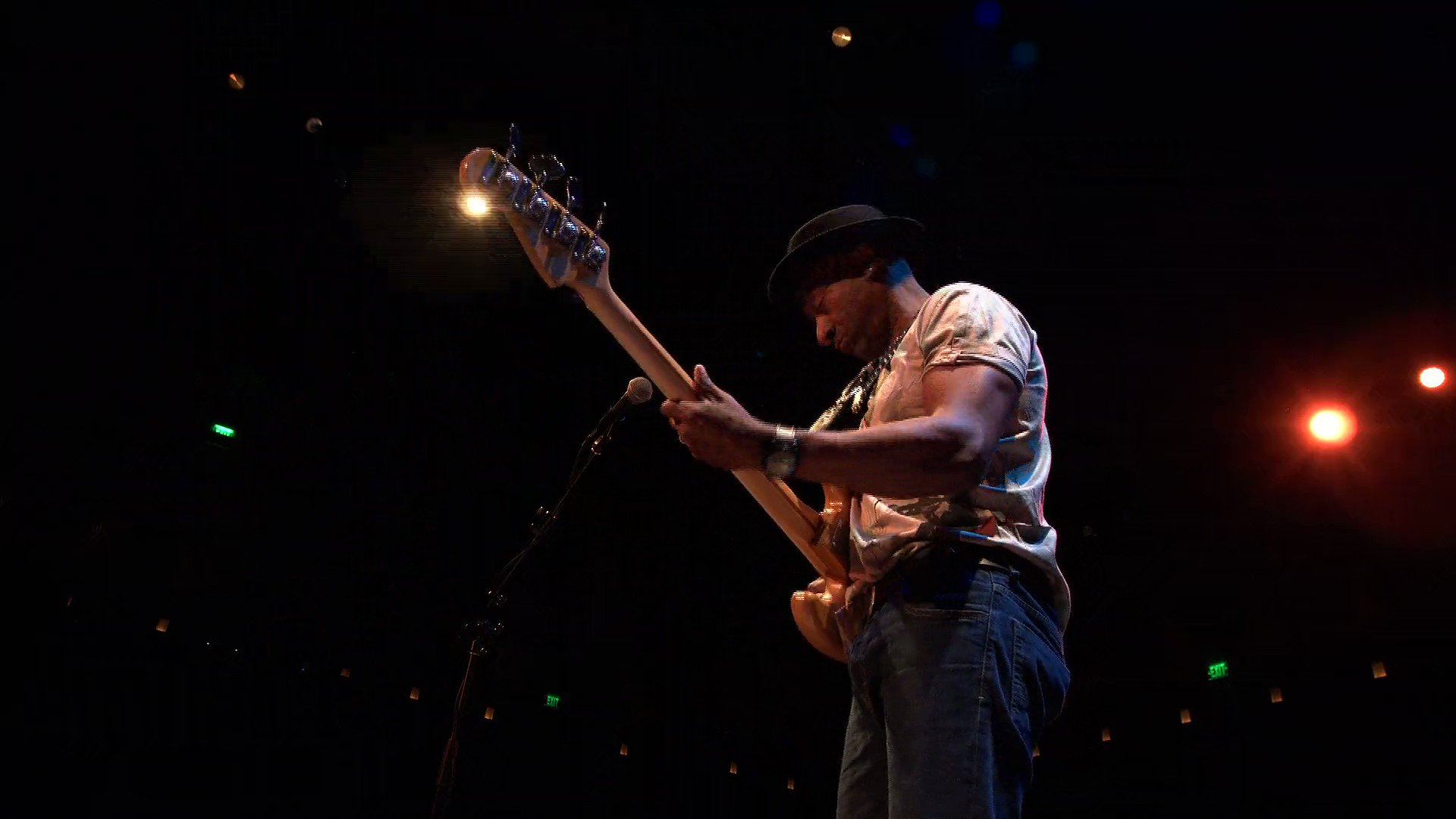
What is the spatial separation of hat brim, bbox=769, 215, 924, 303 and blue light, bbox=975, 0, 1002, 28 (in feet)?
6.55

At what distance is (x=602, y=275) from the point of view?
2504 millimetres

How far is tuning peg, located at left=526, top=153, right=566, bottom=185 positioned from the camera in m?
2.33

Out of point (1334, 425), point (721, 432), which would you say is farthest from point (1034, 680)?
point (1334, 425)

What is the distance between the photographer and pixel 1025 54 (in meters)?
4.22

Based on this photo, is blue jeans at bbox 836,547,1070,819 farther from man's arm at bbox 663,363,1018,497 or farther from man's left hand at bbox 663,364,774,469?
man's left hand at bbox 663,364,774,469

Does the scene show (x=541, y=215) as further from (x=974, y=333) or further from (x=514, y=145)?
Result: (x=974, y=333)

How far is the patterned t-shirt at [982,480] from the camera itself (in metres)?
1.80

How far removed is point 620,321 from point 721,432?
0.77 meters

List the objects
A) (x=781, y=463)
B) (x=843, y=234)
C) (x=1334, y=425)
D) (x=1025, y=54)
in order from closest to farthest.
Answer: (x=781, y=463) < (x=843, y=234) < (x=1025, y=54) < (x=1334, y=425)

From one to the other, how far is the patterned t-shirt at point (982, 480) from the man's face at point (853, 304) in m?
0.45

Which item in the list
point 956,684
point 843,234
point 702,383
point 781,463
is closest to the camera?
point 956,684

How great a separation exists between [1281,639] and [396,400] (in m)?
5.32

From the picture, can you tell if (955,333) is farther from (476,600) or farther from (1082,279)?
(476,600)

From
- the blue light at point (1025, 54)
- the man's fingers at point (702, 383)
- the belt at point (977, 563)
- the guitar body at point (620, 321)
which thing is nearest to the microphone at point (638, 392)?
the guitar body at point (620, 321)
